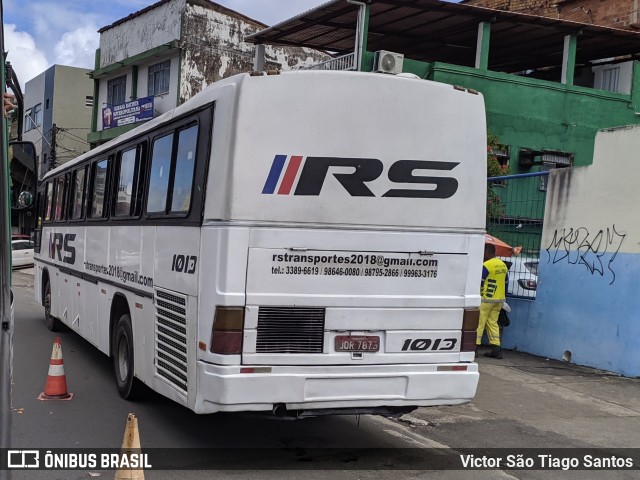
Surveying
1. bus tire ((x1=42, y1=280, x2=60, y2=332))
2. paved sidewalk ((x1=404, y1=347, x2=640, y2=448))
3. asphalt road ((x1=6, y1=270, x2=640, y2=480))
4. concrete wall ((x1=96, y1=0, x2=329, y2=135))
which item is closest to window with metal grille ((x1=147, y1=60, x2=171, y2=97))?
concrete wall ((x1=96, y1=0, x2=329, y2=135))

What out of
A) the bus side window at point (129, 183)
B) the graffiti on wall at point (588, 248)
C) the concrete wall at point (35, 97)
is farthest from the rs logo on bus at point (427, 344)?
the concrete wall at point (35, 97)

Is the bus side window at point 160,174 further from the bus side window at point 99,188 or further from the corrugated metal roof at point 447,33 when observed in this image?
the corrugated metal roof at point 447,33

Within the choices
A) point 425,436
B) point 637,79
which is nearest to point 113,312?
point 425,436

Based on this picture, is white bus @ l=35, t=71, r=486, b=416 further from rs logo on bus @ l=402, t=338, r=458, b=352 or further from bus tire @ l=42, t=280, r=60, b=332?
bus tire @ l=42, t=280, r=60, b=332

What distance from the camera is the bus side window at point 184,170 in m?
5.95

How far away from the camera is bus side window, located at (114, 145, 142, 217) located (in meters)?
7.46

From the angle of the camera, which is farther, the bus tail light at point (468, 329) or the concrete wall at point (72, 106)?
the concrete wall at point (72, 106)

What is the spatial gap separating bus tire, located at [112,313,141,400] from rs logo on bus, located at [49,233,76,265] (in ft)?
9.93

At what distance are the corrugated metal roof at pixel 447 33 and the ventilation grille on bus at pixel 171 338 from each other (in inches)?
482

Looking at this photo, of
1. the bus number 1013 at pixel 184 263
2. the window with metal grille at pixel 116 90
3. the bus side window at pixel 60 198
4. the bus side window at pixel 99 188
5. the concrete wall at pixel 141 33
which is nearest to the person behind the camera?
the bus number 1013 at pixel 184 263

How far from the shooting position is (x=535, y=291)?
11586 millimetres

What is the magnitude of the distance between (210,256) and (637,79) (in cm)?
1808

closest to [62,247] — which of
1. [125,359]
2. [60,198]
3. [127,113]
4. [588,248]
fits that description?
[60,198]

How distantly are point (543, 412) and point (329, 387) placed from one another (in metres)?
3.55
